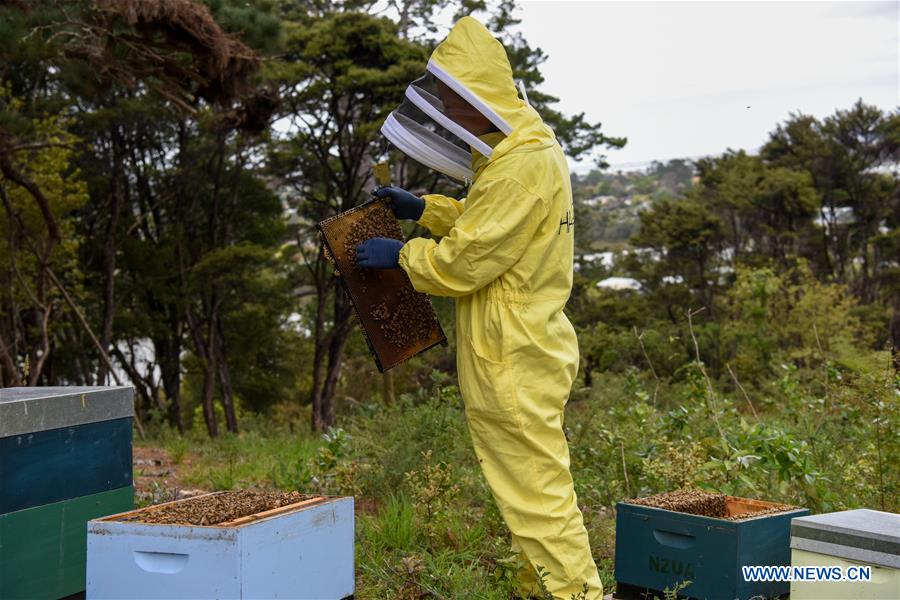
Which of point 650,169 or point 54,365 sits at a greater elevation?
point 650,169

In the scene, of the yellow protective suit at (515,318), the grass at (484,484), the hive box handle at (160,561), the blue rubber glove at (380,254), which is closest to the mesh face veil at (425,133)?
the yellow protective suit at (515,318)

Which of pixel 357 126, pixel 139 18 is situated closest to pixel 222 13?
pixel 139 18

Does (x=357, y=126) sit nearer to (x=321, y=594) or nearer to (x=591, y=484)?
(x=591, y=484)

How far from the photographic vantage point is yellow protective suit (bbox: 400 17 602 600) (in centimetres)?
277

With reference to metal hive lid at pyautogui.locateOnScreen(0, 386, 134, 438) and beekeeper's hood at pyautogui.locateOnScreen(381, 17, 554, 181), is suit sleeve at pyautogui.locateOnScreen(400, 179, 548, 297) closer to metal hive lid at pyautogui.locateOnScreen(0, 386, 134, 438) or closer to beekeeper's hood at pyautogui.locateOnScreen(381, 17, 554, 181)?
beekeeper's hood at pyautogui.locateOnScreen(381, 17, 554, 181)

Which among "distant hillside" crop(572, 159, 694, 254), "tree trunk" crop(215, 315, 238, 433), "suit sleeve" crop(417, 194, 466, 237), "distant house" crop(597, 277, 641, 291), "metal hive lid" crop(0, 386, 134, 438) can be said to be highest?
"distant hillside" crop(572, 159, 694, 254)

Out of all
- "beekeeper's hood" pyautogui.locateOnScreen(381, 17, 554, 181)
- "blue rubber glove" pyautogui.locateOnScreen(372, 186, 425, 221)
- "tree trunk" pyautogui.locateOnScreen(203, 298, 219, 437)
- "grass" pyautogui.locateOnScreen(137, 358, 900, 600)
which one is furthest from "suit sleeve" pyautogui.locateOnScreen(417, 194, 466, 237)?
"tree trunk" pyautogui.locateOnScreen(203, 298, 219, 437)

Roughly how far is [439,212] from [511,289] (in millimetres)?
633

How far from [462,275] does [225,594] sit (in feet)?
3.75

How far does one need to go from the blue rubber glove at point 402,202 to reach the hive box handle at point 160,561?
57.2 inches

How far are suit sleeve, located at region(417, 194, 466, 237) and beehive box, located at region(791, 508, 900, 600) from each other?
1.62m

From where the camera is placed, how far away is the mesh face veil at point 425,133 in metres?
3.03

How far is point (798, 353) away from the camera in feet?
45.0

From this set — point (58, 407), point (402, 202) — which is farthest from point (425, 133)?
point (58, 407)
